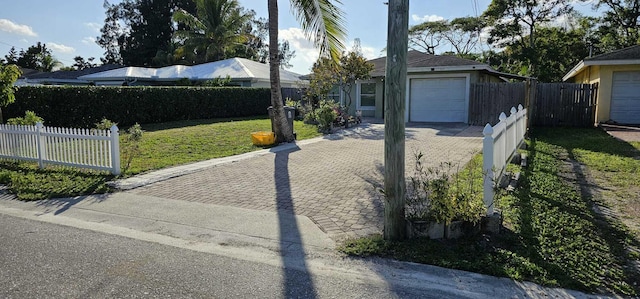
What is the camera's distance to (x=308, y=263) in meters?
4.22

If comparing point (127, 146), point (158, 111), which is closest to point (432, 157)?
point (127, 146)

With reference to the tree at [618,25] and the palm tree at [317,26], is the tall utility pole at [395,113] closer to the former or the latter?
the palm tree at [317,26]

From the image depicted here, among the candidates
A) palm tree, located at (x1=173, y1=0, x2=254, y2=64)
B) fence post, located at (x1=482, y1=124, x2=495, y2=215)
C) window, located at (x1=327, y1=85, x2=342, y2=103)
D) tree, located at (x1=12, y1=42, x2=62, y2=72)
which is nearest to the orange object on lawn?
fence post, located at (x1=482, y1=124, x2=495, y2=215)

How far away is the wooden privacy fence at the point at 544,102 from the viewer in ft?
57.3

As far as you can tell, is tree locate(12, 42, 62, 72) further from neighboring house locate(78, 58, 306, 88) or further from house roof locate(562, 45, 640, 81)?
house roof locate(562, 45, 640, 81)

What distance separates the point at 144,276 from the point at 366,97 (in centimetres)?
2051

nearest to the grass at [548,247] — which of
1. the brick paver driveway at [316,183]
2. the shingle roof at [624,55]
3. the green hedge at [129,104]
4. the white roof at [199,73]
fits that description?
the brick paver driveway at [316,183]

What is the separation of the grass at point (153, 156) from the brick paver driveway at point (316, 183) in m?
1.14

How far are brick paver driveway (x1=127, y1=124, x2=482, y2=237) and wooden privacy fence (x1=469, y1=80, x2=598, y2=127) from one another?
20.6 feet

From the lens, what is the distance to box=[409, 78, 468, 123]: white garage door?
64.0ft

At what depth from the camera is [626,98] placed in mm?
17234

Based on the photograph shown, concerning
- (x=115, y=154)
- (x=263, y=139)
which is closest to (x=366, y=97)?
(x=263, y=139)

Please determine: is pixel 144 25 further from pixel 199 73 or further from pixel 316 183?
pixel 316 183

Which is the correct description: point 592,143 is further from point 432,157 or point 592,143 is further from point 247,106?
point 247,106
